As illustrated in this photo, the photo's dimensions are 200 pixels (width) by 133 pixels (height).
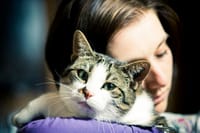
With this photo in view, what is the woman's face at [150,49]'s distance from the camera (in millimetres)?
936

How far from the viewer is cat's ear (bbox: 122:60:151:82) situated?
814 mm

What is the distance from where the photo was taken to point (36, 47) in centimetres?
298

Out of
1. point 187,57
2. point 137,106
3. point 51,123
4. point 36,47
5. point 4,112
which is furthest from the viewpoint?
point 36,47

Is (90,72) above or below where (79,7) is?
below

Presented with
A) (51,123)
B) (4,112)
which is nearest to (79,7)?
(51,123)

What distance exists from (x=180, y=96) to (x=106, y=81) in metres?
1.64

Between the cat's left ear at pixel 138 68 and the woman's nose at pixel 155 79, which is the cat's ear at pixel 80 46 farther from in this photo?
the woman's nose at pixel 155 79

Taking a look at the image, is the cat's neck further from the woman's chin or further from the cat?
the woman's chin

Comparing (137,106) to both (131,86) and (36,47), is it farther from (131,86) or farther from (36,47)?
(36,47)

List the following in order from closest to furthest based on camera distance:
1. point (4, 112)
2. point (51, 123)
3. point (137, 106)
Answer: point (51, 123), point (137, 106), point (4, 112)

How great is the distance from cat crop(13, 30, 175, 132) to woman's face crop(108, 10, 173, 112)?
64mm

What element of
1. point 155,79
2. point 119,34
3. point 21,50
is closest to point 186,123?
point 155,79

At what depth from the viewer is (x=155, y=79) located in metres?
1.00

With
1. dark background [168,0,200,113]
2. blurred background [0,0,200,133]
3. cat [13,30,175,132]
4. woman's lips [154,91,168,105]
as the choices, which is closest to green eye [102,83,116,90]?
cat [13,30,175,132]
